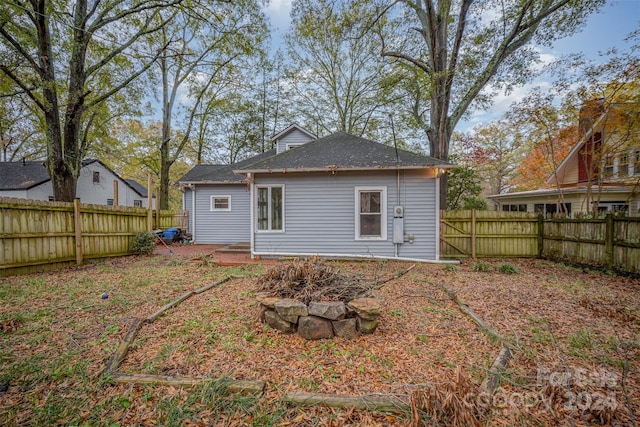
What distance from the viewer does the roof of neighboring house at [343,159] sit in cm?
757

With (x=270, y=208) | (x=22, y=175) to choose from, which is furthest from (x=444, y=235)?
(x=22, y=175)

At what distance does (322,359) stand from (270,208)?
20.5 feet

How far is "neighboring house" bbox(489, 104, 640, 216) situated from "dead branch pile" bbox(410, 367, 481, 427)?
785 centimetres

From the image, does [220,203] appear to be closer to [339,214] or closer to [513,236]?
[339,214]

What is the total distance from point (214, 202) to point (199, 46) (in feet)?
29.7

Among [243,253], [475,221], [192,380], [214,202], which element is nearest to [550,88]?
[475,221]

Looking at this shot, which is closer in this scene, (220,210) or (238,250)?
(238,250)

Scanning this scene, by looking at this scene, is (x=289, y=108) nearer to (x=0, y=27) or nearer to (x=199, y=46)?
(x=199, y=46)

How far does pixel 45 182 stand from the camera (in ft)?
59.3

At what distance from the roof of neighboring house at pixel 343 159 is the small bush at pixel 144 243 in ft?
14.5

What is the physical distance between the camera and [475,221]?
9.00 metres

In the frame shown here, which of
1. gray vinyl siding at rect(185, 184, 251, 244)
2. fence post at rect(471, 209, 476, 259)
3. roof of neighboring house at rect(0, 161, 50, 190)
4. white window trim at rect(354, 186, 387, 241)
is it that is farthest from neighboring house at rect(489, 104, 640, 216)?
roof of neighboring house at rect(0, 161, 50, 190)

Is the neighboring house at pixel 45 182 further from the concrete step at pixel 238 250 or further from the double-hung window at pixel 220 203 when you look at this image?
the concrete step at pixel 238 250

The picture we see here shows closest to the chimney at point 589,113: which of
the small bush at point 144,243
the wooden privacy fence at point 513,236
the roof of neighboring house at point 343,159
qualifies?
the wooden privacy fence at point 513,236
